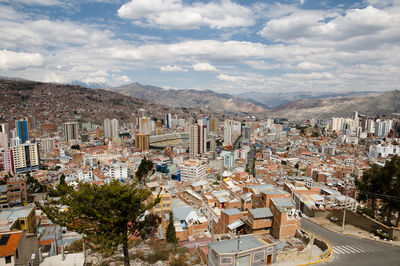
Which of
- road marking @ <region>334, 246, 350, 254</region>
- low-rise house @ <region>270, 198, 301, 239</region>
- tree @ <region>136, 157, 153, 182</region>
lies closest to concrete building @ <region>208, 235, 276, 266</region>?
low-rise house @ <region>270, 198, 301, 239</region>

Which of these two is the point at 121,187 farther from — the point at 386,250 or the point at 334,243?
the point at 386,250

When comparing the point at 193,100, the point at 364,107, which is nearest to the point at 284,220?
the point at 364,107

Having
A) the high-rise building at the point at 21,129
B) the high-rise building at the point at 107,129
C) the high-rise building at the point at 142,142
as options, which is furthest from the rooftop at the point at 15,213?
the high-rise building at the point at 107,129

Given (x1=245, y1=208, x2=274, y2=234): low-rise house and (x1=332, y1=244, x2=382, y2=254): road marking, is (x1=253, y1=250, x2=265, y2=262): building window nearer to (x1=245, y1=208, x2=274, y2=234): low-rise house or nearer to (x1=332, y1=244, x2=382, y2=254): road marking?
(x1=245, y1=208, x2=274, y2=234): low-rise house

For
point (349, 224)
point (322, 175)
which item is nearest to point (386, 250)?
point (349, 224)

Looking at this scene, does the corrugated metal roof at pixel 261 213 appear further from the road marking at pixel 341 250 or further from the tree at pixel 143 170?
the tree at pixel 143 170

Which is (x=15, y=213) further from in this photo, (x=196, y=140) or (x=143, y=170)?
(x=196, y=140)
